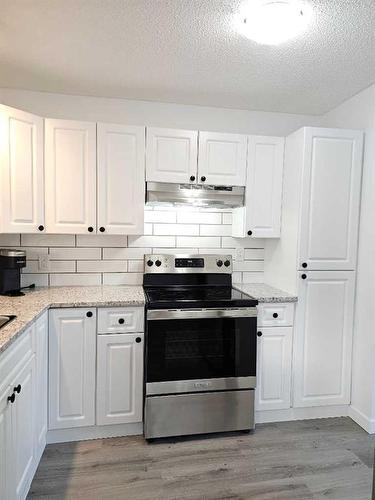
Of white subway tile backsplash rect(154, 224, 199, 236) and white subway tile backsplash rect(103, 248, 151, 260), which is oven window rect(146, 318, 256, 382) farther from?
white subway tile backsplash rect(154, 224, 199, 236)

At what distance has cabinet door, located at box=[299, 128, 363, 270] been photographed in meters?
2.49

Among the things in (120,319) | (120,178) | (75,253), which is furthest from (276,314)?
(75,253)

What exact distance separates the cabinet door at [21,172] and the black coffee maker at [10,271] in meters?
0.17

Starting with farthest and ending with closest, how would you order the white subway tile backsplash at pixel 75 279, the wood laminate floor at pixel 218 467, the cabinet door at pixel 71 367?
the white subway tile backsplash at pixel 75 279
the cabinet door at pixel 71 367
the wood laminate floor at pixel 218 467

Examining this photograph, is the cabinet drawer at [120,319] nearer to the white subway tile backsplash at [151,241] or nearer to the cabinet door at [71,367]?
the cabinet door at [71,367]

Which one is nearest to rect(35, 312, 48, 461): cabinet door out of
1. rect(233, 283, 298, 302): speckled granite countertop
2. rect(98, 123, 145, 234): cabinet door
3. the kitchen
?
the kitchen

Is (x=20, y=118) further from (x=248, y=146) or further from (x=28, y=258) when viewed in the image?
(x=248, y=146)

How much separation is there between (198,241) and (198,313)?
84 cm

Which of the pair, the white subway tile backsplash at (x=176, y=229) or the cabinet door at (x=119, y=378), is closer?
the cabinet door at (x=119, y=378)

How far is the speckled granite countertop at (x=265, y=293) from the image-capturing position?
2.49 m

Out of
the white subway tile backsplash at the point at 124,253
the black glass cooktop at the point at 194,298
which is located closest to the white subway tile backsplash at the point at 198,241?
the white subway tile backsplash at the point at 124,253

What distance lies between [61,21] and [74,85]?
31.5 inches

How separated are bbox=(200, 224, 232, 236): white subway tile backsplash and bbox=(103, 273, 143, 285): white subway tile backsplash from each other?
657mm

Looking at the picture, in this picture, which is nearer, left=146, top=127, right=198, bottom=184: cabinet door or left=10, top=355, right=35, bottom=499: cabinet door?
left=10, top=355, right=35, bottom=499: cabinet door
